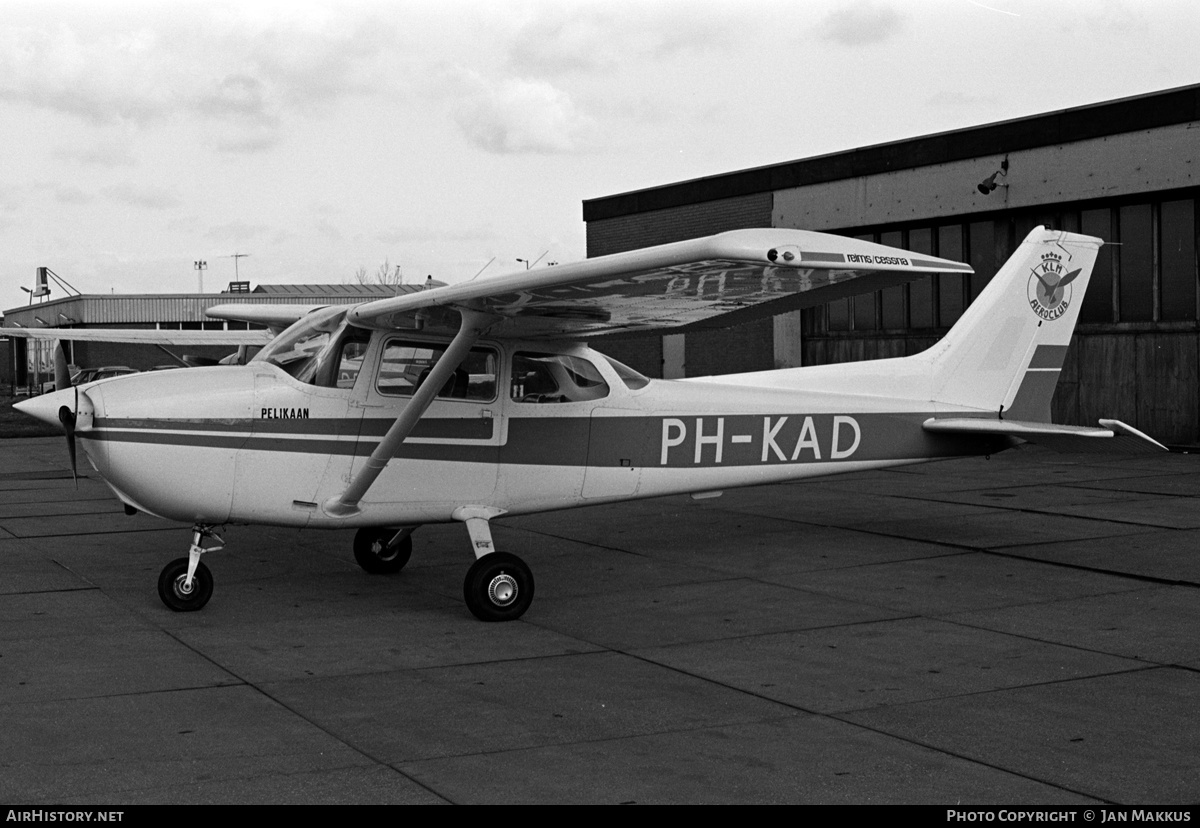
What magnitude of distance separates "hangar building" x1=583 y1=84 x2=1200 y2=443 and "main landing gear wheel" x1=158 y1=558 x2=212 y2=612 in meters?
17.0

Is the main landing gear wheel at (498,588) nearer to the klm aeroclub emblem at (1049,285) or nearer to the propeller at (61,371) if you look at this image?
the propeller at (61,371)

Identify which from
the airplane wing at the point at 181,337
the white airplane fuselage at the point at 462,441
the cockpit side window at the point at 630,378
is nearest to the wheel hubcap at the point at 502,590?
the white airplane fuselage at the point at 462,441

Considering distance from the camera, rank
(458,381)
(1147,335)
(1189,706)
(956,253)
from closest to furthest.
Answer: (1189,706) < (458,381) < (1147,335) < (956,253)

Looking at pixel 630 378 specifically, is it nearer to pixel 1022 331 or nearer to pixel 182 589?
pixel 182 589

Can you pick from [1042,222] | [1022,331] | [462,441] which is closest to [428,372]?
[462,441]

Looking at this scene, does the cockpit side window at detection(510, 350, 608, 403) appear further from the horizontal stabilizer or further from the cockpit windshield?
the horizontal stabilizer

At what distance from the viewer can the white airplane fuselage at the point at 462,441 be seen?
7.88m

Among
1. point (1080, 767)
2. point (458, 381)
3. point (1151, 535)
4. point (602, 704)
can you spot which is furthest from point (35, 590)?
point (1151, 535)

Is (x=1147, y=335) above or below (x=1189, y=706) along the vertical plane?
above

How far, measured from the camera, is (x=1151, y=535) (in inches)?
436

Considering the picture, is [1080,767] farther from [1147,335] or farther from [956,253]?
[956,253]

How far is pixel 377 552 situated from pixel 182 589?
1813 millimetres

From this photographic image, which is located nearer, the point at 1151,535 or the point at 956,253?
the point at 1151,535

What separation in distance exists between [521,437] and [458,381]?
0.59 metres
